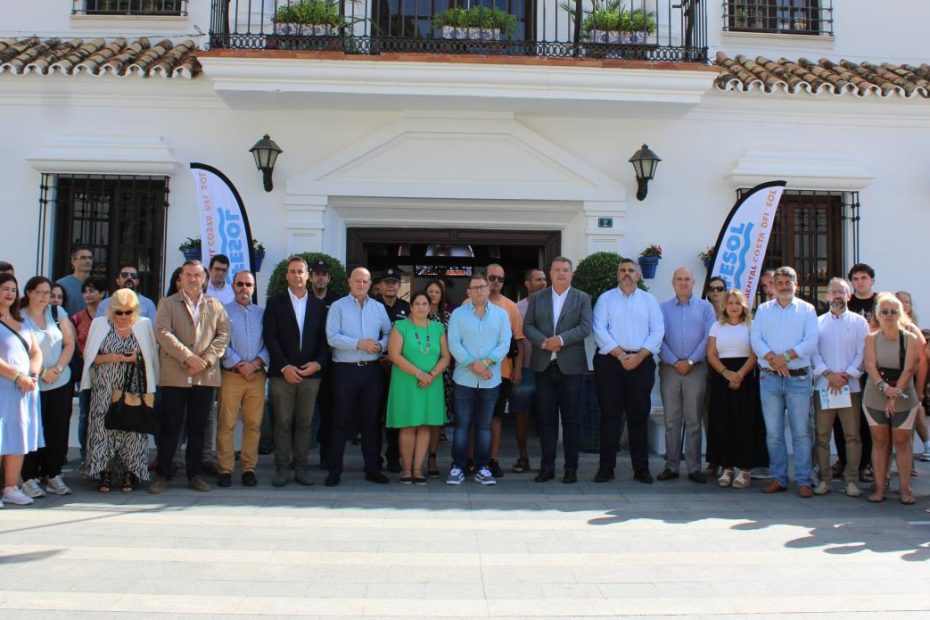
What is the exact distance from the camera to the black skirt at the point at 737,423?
688 cm

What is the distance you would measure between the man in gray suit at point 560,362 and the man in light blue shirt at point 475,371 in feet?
1.22

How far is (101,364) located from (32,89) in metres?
4.54

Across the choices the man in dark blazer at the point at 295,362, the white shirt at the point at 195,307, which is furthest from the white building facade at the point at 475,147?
the white shirt at the point at 195,307

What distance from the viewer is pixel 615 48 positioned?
28.9 feet

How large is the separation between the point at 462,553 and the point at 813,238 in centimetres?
691

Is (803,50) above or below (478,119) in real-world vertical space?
above

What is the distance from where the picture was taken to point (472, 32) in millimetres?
8852

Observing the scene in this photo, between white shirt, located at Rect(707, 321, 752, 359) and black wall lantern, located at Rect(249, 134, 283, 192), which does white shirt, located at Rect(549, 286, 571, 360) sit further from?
black wall lantern, located at Rect(249, 134, 283, 192)

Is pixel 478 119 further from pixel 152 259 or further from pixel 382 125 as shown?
pixel 152 259

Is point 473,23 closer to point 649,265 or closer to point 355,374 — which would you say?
point 649,265

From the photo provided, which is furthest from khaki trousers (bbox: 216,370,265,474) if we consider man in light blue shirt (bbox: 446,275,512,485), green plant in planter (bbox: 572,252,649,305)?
green plant in planter (bbox: 572,252,649,305)

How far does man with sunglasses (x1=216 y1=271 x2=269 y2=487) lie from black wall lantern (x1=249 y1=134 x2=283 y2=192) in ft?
7.91

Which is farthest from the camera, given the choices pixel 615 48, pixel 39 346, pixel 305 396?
pixel 615 48

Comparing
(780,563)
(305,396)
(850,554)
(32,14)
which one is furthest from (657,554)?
(32,14)
